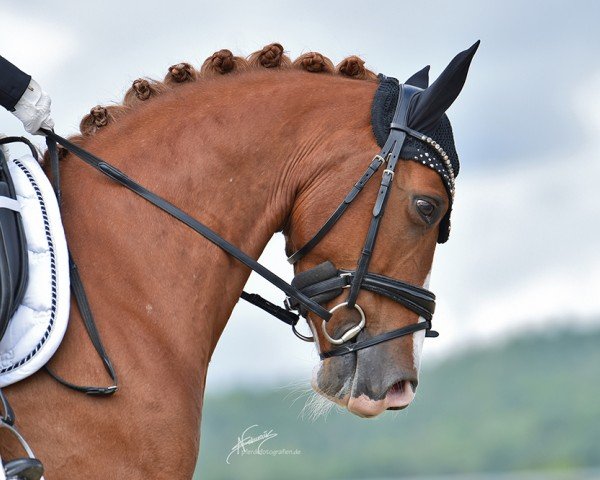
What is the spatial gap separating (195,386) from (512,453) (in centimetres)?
2325

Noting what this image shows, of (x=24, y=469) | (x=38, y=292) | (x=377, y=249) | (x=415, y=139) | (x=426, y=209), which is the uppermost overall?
(x=415, y=139)

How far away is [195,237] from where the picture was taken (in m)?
4.67

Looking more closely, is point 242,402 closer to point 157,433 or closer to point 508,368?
point 508,368

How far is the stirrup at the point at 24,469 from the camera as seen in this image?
3750 mm

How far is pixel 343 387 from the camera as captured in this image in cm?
486

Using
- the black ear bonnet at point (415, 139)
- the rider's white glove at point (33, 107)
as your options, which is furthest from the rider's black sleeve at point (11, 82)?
the black ear bonnet at point (415, 139)

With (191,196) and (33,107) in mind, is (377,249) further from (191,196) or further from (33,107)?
(33,107)

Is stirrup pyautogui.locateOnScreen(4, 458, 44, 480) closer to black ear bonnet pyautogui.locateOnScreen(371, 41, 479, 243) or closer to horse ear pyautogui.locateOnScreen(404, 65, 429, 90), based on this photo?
black ear bonnet pyautogui.locateOnScreen(371, 41, 479, 243)

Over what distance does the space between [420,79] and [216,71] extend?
1.30 meters

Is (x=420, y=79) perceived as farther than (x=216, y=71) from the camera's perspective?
Yes

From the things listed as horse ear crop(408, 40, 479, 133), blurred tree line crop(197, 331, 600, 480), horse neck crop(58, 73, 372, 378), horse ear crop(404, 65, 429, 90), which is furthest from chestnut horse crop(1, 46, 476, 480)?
blurred tree line crop(197, 331, 600, 480)

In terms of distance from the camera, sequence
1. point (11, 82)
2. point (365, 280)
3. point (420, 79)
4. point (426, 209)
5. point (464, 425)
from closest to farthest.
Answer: point (11, 82) < point (365, 280) < point (426, 209) < point (420, 79) < point (464, 425)

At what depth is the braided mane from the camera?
4.90 meters

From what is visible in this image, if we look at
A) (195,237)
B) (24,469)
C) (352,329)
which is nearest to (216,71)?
(195,237)
